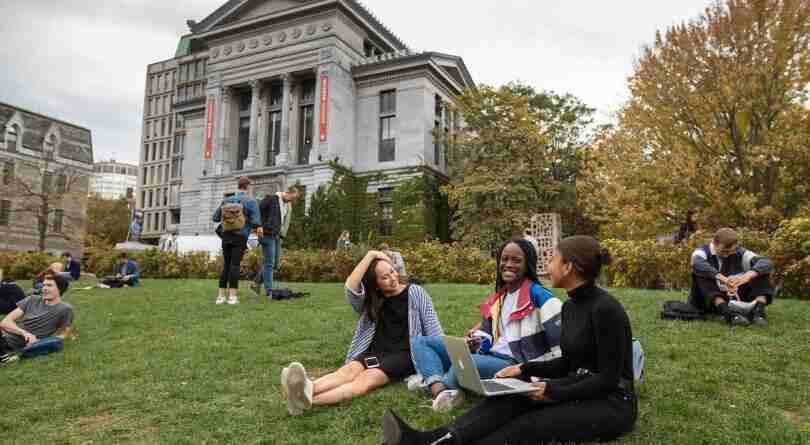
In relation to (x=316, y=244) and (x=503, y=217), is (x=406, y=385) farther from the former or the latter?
(x=316, y=244)

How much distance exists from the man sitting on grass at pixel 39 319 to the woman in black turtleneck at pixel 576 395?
630 centimetres

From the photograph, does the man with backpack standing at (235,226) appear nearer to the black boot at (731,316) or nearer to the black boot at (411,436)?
the black boot at (411,436)

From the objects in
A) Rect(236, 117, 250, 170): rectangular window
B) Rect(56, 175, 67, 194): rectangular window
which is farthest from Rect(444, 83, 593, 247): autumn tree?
Rect(56, 175, 67, 194): rectangular window

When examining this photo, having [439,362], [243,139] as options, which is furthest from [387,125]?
[439,362]

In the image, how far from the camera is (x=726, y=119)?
15.8m

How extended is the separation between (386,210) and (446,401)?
31.6 m

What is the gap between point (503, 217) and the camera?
26641 mm

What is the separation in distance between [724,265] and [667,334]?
140cm

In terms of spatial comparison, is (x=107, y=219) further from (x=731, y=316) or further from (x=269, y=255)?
(x=731, y=316)

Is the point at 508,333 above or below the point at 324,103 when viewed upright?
below

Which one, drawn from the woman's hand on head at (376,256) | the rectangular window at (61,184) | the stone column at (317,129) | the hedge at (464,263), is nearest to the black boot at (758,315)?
the hedge at (464,263)

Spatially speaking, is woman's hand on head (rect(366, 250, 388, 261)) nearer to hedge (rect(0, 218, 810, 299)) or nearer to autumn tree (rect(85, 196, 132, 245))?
hedge (rect(0, 218, 810, 299))

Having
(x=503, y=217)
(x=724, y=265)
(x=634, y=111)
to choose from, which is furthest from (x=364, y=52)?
(x=724, y=265)

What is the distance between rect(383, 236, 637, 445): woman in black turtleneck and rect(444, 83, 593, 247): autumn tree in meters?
22.1
